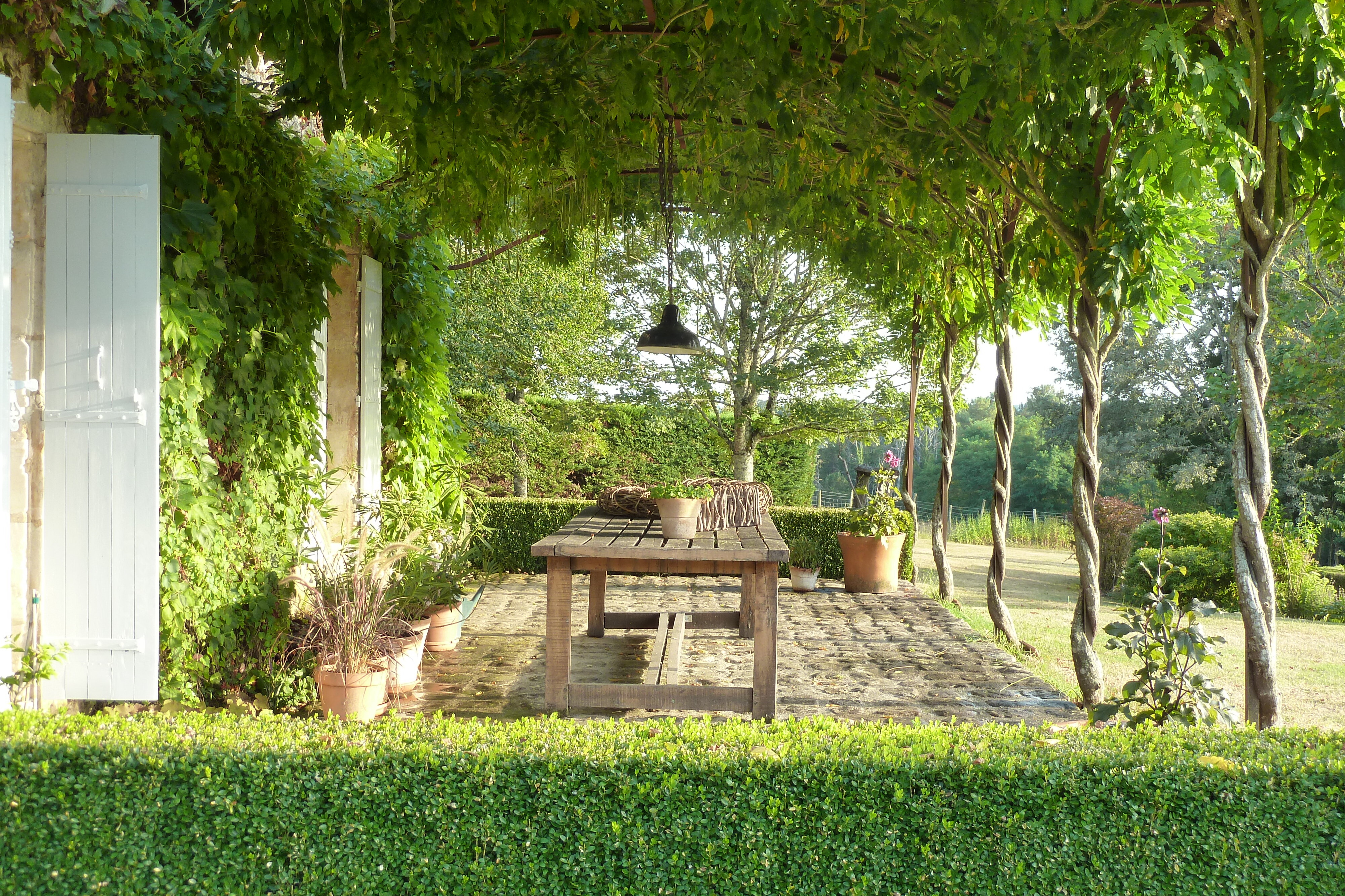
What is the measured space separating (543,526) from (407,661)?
16.7 ft

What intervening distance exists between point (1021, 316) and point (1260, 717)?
4.08 metres

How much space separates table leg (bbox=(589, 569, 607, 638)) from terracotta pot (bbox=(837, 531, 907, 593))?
314cm

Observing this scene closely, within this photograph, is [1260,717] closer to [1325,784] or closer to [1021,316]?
[1325,784]

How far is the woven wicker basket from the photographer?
15.8ft

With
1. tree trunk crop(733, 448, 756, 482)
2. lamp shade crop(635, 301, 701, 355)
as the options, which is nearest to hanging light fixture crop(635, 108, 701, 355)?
lamp shade crop(635, 301, 701, 355)

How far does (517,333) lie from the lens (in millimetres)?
10977

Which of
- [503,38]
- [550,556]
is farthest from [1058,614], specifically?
Answer: [503,38]

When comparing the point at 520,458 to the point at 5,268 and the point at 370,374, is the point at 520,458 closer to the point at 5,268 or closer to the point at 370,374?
the point at 370,374

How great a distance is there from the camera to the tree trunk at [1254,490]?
321cm

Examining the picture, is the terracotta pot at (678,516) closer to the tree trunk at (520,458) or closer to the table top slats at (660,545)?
the table top slats at (660,545)

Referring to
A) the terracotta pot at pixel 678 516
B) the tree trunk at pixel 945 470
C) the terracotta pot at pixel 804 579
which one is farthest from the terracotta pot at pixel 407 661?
the tree trunk at pixel 945 470

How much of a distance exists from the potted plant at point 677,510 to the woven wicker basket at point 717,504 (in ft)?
0.53

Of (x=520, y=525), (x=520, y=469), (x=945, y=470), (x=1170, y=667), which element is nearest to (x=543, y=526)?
(x=520, y=525)

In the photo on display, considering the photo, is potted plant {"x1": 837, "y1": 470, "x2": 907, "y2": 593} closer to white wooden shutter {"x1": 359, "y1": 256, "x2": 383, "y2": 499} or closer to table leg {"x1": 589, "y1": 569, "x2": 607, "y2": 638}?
table leg {"x1": 589, "y1": 569, "x2": 607, "y2": 638}
